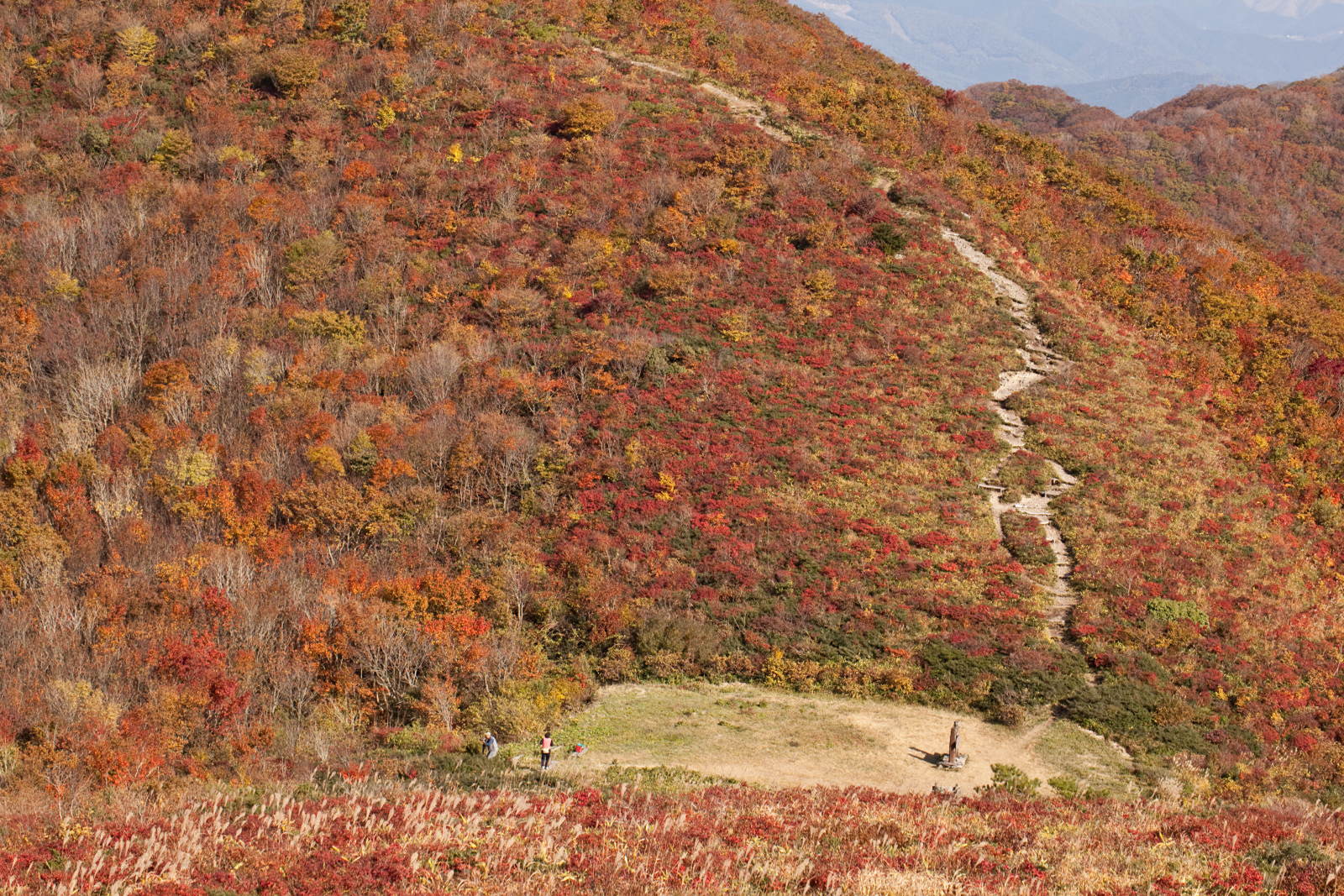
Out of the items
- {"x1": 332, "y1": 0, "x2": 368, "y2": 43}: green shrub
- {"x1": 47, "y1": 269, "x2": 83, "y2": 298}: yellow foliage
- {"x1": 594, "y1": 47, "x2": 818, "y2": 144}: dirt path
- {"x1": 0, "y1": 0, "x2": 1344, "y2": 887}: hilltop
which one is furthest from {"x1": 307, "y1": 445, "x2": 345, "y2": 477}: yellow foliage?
{"x1": 332, "y1": 0, "x2": 368, "y2": 43}: green shrub

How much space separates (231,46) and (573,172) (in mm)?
28164

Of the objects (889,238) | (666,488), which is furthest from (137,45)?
(666,488)

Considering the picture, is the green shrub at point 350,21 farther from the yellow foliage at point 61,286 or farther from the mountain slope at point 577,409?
the yellow foliage at point 61,286

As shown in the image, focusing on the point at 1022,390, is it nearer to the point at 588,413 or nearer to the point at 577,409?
the point at 588,413

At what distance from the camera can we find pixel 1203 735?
24.1m

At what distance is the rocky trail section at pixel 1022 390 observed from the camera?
30391 mm

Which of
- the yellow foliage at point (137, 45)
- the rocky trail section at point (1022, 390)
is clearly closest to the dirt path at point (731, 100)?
the rocky trail section at point (1022, 390)

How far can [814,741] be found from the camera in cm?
2408

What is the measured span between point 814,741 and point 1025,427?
20.0 m

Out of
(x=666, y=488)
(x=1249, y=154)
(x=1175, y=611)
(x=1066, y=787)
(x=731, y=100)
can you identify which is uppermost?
(x=1249, y=154)

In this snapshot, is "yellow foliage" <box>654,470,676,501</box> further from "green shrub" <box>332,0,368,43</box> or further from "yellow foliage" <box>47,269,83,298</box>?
"green shrub" <box>332,0,368,43</box>

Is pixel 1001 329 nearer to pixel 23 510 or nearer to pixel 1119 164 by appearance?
pixel 23 510

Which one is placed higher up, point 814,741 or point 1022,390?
point 1022,390

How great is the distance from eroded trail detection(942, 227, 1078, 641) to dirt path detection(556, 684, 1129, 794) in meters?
5.57
